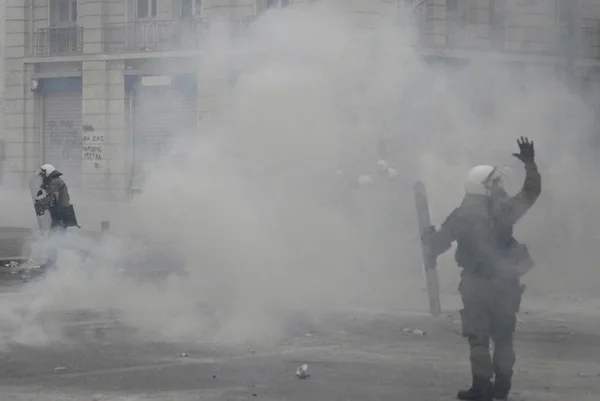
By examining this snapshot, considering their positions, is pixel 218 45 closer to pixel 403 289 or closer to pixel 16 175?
pixel 403 289

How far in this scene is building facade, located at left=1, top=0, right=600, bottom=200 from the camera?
61.6 ft

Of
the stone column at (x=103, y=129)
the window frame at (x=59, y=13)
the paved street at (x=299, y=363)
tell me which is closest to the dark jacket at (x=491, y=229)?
the paved street at (x=299, y=363)

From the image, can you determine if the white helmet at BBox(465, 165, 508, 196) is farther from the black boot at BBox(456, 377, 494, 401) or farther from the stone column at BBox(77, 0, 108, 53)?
the stone column at BBox(77, 0, 108, 53)

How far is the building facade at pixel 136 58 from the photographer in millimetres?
18766

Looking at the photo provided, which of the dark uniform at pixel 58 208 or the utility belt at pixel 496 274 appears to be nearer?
the utility belt at pixel 496 274

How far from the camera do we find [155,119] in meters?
23.6

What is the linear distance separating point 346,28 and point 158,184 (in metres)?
2.90

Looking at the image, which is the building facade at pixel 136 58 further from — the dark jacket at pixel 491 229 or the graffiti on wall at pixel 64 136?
the dark jacket at pixel 491 229

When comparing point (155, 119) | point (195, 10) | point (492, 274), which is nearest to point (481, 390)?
point (492, 274)

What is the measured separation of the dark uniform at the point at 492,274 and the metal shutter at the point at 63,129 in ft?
78.0

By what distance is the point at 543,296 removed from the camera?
597 inches

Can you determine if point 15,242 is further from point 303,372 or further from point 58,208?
point 303,372

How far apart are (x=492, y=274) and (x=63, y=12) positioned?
2564 cm

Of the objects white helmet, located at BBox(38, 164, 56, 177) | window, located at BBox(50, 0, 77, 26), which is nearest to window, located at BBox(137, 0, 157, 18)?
window, located at BBox(50, 0, 77, 26)
